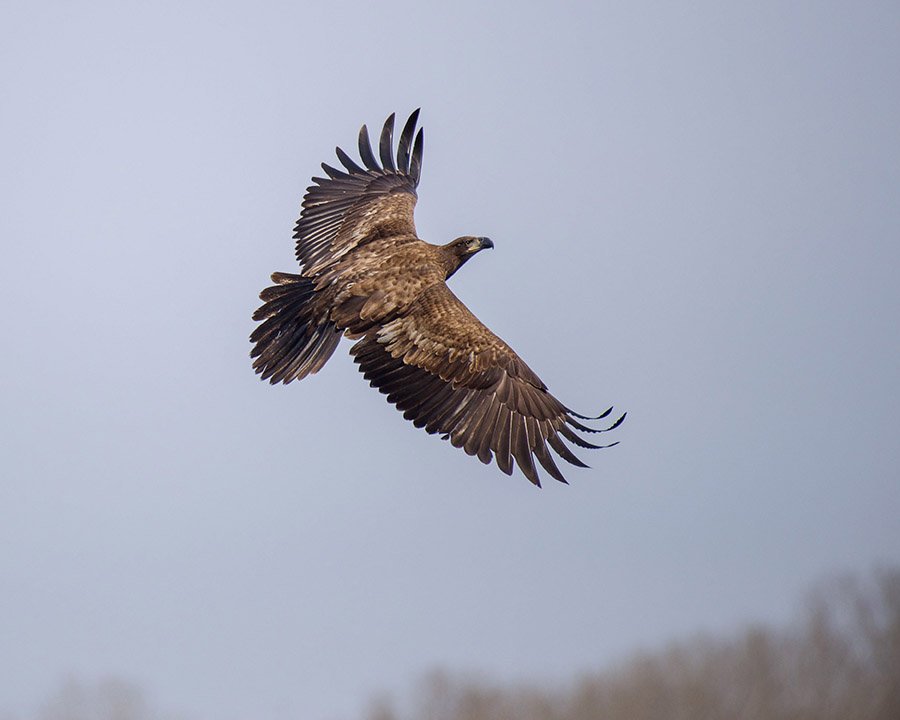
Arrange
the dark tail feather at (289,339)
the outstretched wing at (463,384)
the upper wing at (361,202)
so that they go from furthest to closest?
1. the upper wing at (361,202)
2. the dark tail feather at (289,339)
3. the outstretched wing at (463,384)

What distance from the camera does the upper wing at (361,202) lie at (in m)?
15.1

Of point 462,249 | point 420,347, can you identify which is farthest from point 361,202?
point 420,347

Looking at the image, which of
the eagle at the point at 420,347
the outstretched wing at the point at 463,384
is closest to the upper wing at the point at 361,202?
the eagle at the point at 420,347

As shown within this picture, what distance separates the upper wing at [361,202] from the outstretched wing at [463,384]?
60.6 inches

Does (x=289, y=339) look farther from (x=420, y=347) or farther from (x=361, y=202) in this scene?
(x=361, y=202)

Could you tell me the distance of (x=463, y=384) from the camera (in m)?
13.1

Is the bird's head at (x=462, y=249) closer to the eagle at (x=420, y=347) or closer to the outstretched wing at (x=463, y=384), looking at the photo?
the eagle at (x=420, y=347)

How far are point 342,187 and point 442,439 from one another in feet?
14.1

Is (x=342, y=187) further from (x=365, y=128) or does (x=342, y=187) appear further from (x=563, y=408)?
(x=563, y=408)

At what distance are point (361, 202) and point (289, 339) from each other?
2.71 m

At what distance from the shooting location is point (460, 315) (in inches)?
523

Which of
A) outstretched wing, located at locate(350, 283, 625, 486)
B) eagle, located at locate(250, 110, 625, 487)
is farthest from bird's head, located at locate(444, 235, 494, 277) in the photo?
outstretched wing, located at locate(350, 283, 625, 486)

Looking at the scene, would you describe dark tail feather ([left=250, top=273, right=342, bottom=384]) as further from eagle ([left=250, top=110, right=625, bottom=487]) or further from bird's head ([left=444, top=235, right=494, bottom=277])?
bird's head ([left=444, top=235, right=494, bottom=277])

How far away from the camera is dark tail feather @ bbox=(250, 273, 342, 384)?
13.6 metres
